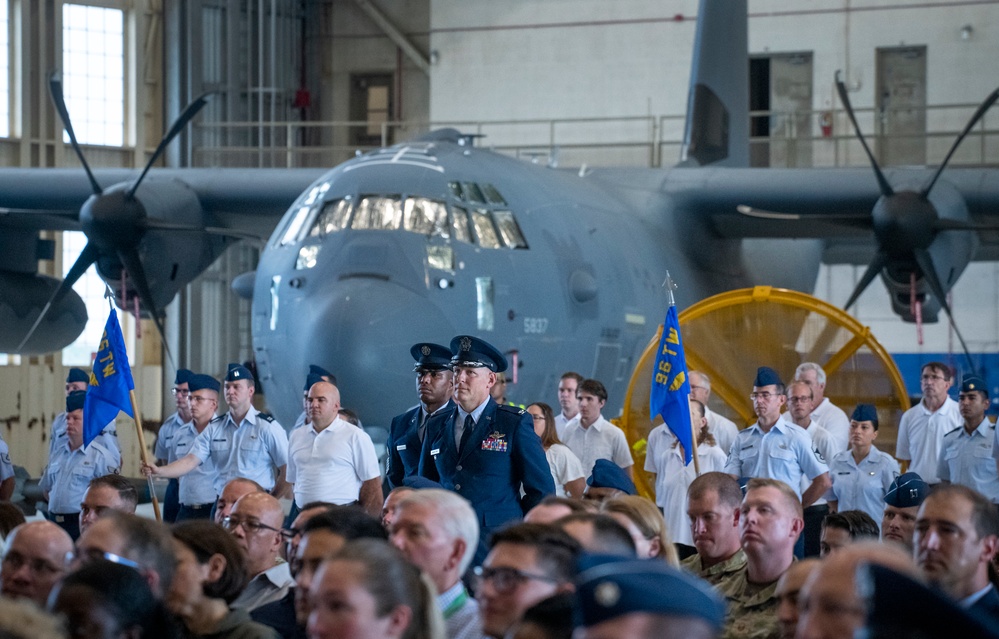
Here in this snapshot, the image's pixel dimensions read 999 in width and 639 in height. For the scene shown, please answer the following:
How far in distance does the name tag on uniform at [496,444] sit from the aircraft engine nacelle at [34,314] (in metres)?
9.66

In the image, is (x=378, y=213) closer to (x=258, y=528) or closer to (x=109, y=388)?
(x=109, y=388)

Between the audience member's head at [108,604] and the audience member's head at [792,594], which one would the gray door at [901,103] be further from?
the audience member's head at [108,604]

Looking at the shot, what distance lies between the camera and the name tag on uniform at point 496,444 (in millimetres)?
6336

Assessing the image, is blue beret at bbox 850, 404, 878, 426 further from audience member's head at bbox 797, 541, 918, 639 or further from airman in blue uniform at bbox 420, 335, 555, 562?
audience member's head at bbox 797, 541, 918, 639

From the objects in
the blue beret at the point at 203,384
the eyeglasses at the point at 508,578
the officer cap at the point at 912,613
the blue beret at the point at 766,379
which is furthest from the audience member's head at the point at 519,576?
the blue beret at the point at 203,384

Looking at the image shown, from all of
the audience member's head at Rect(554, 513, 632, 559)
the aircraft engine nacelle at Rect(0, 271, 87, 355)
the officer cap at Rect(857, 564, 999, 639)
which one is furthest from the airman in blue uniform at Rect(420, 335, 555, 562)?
the aircraft engine nacelle at Rect(0, 271, 87, 355)

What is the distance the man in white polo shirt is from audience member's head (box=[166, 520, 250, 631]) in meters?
3.40

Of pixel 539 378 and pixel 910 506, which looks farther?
pixel 539 378

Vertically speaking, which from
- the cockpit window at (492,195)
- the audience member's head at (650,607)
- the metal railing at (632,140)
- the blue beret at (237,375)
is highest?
the metal railing at (632,140)

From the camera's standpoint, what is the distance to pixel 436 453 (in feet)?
21.6

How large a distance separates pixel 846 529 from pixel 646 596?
12.3ft

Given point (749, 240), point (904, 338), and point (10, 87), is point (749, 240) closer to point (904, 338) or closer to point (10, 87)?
point (904, 338)

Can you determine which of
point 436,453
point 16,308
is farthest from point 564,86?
point 436,453

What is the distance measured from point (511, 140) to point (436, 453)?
18858 mm
